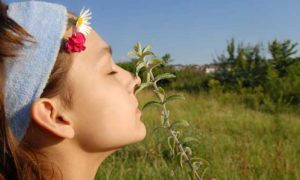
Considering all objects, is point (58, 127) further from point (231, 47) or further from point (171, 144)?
point (231, 47)

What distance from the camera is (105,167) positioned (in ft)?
10.1

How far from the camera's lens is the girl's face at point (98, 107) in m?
1.24

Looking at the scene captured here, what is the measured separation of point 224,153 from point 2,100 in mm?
2954

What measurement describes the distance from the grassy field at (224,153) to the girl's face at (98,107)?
11.0 inches

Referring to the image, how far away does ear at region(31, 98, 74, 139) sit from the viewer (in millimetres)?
1204

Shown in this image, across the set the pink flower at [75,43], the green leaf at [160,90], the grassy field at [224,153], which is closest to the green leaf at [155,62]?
the green leaf at [160,90]

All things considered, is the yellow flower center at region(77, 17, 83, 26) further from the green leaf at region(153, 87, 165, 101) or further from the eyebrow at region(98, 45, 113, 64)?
the green leaf at region(153, 87, 165, 101)

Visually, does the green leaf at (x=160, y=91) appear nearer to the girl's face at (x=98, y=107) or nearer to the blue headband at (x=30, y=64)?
the girl's face at (x=98, y=107)

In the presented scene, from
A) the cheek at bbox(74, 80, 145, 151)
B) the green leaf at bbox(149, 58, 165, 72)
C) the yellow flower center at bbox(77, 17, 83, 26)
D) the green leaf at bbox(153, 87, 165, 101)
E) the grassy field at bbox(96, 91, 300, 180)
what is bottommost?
the grassy field at bbox(96, 91, 300, 180)

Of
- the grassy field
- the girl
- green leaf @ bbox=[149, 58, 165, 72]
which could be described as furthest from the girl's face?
the grassy field

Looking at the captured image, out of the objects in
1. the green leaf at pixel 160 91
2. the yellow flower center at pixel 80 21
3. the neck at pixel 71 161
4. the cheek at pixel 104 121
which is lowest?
the neck at pixel 71 161

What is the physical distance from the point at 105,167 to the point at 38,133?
1.87 metres

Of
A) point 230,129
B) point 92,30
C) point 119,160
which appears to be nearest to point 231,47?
point 230,129

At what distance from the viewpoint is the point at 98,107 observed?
4.12 ft
